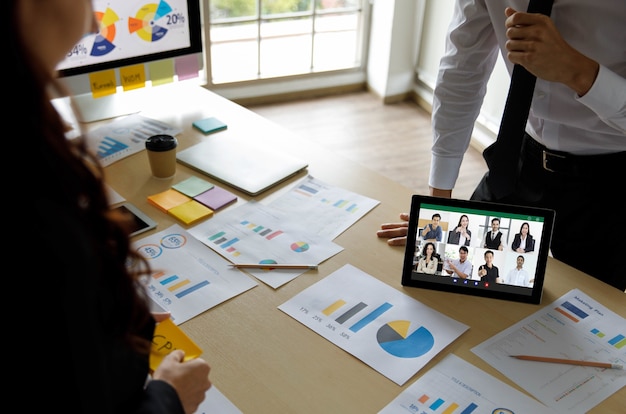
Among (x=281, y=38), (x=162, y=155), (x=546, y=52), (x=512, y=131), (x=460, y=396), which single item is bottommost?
(x=281, y=38)

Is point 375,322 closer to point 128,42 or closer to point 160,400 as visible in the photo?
point 160,400

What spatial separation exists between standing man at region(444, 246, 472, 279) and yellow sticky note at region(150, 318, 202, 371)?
0.53 metres

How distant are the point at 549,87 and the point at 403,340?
0.73 m

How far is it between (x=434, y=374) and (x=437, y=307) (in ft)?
0.61

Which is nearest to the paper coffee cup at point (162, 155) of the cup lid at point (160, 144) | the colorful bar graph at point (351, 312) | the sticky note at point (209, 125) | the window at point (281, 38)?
the cup lid at point (160, 144)

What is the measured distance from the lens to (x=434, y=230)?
1.27 metres

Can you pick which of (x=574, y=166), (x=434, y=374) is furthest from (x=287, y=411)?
(x=574, y=166)

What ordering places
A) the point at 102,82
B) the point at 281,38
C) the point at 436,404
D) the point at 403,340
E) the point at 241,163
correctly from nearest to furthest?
the point at 436,404 < the point at 403,340 < the point at 241,163 < the point at 102,82 < the point at 281,38

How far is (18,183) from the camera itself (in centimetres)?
54

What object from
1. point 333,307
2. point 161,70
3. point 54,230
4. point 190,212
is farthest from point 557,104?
A: point 54,230

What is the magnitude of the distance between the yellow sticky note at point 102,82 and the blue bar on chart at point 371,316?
42.8 inches

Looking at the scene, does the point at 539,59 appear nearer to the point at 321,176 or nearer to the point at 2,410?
the point at 321,176

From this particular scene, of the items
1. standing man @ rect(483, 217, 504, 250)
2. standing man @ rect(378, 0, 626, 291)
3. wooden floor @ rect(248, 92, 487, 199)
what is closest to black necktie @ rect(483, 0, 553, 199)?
standing man @ rect(378, 0, 626, 291)

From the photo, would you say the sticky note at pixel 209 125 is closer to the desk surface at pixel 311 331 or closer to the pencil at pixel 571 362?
the desk surface at pixel 311 331
